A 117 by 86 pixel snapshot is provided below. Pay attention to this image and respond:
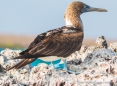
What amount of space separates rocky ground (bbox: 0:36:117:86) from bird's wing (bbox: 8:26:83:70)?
0.12 metres

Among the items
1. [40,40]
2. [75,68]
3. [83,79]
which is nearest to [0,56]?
[40,40]

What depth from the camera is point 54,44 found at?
4.29 m

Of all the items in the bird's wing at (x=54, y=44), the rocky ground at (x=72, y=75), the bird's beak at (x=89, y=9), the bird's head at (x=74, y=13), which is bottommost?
the rocky ground at (x=72, y=75)

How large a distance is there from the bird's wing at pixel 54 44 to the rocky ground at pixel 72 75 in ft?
0.38

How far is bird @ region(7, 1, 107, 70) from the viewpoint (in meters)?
4.08

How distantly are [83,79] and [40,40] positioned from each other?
0.87 meters

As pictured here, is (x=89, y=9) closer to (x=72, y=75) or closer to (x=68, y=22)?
(x=68, y=22)

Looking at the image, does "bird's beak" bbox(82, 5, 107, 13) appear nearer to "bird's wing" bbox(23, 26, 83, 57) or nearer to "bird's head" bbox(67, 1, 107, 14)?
"bird's head" bbox(67, 1, 107, 14)

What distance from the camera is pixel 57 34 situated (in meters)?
4.42

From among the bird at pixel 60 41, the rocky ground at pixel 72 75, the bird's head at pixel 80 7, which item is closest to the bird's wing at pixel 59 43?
the bird at pixel 60 41

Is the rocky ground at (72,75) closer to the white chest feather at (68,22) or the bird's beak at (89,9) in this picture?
the white chest feather at (68,22)

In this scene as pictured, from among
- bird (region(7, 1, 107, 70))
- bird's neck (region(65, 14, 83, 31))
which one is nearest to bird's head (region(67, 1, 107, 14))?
bird (region(7, 1, 107, 70))

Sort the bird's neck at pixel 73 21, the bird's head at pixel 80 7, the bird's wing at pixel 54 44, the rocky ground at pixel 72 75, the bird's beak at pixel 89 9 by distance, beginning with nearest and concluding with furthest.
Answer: the rocky ground at pixel 72 75 → the bird's wing at pixel 54 44 → the bird's neck at pixel 73 21 → the bird's head at pixel 80 7 → the bird's beak at pixel 89 9

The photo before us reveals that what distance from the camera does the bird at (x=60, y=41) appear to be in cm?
408
